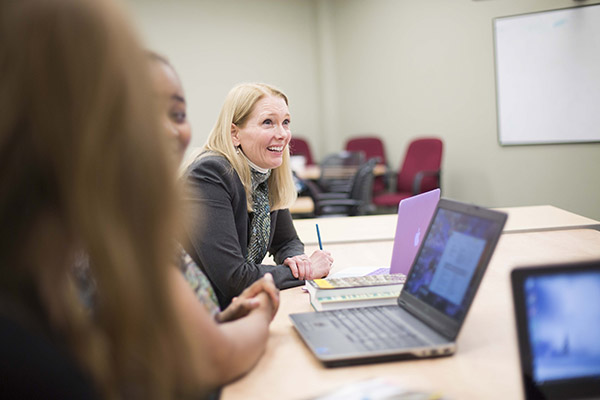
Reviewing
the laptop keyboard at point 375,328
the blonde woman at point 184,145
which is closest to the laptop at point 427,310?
the laptop keyboard at point 375,328

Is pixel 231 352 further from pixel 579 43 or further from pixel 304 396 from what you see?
pixel 579 43

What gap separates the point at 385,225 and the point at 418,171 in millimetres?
2858

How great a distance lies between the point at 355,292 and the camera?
129 cm

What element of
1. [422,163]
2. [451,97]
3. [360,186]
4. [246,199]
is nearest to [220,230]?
[246,199]

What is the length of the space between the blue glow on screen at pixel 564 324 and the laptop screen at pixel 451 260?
0.21 metres

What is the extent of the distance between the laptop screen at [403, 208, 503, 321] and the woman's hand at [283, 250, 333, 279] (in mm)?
429

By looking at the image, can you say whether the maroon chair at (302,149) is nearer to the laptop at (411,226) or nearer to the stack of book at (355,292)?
the laptop at (411,226)

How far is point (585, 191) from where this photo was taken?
4.44 meters

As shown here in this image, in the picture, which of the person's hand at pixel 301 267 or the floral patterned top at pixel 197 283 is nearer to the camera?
the floral patterned top at pixel 197 283

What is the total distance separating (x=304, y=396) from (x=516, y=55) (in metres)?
4.63

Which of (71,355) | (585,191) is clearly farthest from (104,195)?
(585,191)

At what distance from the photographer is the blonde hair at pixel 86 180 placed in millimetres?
512

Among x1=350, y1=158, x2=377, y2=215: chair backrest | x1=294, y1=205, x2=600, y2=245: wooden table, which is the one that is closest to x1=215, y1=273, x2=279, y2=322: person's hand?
x1=294, y1=205, x2=600, y2=245: wooden table

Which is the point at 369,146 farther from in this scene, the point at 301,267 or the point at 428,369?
the point at 428,369
